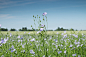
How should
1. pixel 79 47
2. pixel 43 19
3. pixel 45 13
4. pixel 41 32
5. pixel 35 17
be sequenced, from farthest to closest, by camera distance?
pixel 79 47 < pixel 35 17 < pixel 43 19 < pixel 45 13 < pixel 41 32

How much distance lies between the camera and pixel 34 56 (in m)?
2.24

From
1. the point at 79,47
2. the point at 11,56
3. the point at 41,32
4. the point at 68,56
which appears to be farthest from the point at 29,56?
the point at 79,47

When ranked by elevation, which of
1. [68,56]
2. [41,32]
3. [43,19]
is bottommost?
[68,56]

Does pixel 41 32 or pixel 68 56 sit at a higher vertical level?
pixel 41 32

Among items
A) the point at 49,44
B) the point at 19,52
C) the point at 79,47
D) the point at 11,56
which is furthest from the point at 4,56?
the point at 79,47

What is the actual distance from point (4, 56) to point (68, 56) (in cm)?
156

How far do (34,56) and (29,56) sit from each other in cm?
17

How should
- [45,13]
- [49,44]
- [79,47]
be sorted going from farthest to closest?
[49,44]
[79,47]
[45,13]

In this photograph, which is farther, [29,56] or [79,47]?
[79,47]

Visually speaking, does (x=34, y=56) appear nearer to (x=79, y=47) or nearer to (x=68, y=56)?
(x=68, y=56)

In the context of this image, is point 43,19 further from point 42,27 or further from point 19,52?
point 19,52

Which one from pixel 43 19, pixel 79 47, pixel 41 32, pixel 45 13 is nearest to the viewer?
pixel 41 32

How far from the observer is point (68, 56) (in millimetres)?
2273

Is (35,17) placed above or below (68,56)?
above
